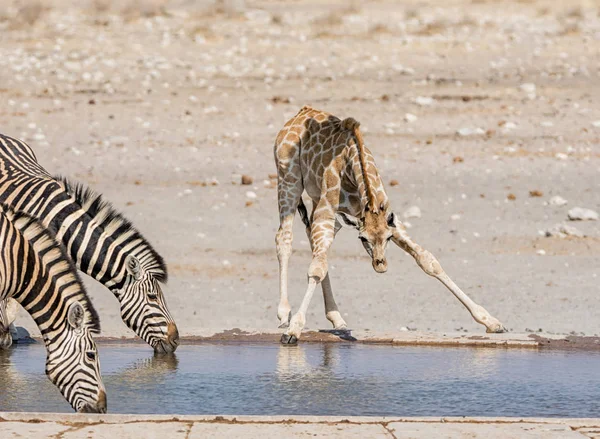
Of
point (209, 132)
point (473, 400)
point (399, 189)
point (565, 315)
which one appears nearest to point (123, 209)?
point (399, 189)

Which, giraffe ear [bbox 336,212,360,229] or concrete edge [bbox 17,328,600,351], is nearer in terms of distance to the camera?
concrete edge [bbox 17,328,600,351]

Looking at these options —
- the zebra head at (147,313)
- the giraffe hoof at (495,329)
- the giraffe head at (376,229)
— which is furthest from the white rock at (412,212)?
the zebra head at (147,313)

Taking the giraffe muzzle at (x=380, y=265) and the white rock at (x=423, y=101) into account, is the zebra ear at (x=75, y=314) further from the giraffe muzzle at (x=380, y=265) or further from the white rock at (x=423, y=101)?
the white rock at (x=423, y=101)

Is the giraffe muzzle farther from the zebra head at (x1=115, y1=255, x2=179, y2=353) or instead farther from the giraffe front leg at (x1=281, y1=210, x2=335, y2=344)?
the zebra head at (x1=115, y1=255, x2=179, y2=353)

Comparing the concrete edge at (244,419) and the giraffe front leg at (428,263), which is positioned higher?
the giraffe front leg at (428,263)

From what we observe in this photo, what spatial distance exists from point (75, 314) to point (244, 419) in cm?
97

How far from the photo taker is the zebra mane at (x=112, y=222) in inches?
305

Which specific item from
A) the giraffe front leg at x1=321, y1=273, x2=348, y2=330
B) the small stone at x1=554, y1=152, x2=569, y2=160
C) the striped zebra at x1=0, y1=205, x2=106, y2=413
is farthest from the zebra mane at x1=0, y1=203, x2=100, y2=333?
the small stone at x1=554, y1=152, x2=569, y2=160

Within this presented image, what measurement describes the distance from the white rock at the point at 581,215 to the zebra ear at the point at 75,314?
8.90 meters

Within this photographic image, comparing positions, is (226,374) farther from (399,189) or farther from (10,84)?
(10,84)

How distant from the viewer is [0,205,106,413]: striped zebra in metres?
5.89

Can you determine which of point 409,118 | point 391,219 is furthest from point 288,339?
point 409,118

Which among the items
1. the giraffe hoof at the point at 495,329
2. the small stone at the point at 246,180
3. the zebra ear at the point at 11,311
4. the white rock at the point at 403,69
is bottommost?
the giraffe hoof at the point at 495,329

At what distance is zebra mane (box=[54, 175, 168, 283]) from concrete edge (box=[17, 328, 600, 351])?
0.64 metres
